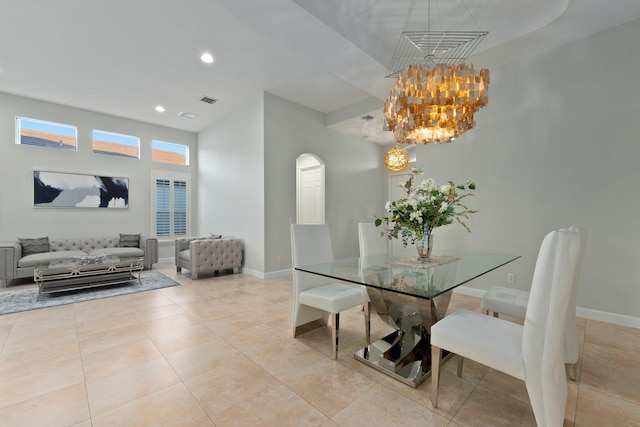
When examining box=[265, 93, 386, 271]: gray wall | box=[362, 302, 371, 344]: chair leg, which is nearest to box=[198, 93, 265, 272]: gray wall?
box=[265, 93, 386, 271]: gray wall

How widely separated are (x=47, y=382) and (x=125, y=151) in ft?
18.4

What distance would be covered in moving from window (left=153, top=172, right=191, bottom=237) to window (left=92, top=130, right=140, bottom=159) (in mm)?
685

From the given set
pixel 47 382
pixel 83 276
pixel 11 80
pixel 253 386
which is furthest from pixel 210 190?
pixel 253 386

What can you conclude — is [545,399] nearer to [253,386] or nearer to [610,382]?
[610,382]

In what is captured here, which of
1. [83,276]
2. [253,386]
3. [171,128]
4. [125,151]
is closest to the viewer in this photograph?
[253,386]

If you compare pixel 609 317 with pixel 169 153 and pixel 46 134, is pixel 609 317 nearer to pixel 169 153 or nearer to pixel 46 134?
pixel 169 153

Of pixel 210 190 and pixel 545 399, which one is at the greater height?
pixel 210 190

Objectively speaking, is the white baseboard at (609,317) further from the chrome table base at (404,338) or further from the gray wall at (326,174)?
the gray wall at (326,174)

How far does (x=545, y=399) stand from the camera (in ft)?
4.01

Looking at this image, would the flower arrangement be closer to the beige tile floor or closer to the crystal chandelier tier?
the crystal chandelier tier

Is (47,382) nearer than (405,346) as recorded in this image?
Yes

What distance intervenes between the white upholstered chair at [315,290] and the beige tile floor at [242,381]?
21cm

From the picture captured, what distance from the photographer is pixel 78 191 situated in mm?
5602

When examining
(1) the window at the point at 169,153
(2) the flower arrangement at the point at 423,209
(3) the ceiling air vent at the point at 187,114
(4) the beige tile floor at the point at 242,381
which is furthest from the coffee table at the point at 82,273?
(2) the flower arrangement at the point at 423,209
